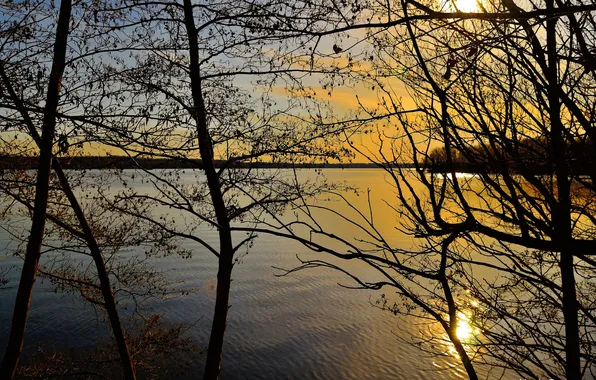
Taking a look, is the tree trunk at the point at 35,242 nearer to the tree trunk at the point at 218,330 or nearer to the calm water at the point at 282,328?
the tree trunk at the point at 218,330

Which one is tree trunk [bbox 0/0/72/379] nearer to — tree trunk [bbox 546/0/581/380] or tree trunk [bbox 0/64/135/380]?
tree trunk [bbox 0/64/135/380]

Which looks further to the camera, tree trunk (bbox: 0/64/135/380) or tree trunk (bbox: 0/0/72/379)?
tree trunk (bbox: 0/64/135/380)

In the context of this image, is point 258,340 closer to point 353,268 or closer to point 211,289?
point 211,289

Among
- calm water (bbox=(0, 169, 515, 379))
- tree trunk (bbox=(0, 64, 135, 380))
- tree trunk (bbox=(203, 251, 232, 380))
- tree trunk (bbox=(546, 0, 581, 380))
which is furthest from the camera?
calm water (bbox=(0, 169, 515, 379))

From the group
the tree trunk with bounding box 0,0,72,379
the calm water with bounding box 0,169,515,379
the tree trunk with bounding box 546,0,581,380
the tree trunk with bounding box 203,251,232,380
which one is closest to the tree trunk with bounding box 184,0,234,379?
the tree trunk with bounding box 203,251,232,380

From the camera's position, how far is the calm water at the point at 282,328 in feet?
63.3

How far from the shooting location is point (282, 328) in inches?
915

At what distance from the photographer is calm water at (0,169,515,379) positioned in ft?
63.3

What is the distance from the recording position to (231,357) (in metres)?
20.3

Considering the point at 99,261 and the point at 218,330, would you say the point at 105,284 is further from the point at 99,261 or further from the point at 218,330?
the point at 218,330

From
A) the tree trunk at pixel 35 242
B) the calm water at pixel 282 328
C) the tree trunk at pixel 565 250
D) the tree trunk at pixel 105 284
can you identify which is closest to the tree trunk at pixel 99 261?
the tree trunk at pixel 105 284

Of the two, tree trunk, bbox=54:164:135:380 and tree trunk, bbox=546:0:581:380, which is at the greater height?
tree trunk, bbox=546:0:581:380

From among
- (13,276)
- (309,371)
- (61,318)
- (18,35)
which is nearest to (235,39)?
(18,35)

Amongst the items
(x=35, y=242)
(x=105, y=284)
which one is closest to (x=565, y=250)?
(x=35, y=242)
